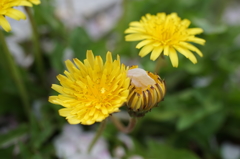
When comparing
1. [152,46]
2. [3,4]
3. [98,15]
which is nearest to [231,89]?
[152,46]

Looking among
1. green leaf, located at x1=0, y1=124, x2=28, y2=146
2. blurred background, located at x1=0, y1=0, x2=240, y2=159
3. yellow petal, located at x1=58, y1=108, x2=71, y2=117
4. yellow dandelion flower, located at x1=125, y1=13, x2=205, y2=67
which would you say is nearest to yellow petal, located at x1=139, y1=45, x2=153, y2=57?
yellow dandelion flower, located at x1=125, y1=13, x2=205, y2=67

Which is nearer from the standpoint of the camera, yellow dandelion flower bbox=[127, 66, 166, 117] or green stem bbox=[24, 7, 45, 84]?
yellow dandelion flower bbox=[127, 66, 166, 117]

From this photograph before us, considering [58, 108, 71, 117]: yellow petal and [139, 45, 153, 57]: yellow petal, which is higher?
[139, 45, 153, 57]: yellow petal

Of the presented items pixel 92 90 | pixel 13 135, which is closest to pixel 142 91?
pixel 92 90

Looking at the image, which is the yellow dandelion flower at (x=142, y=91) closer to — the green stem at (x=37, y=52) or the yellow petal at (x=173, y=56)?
the yellow petal at (x=173, y=56)

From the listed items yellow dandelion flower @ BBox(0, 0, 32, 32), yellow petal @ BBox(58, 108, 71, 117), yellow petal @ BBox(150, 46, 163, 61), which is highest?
yellow dandelion flower @ BBox(0, 0, 32, 32)

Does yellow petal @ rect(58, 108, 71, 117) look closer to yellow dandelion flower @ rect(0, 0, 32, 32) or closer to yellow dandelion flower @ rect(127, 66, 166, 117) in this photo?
yellow dandelion flower @ rect(127, 66, 166, 117)

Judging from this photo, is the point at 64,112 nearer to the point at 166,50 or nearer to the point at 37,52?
the point at 166,50
